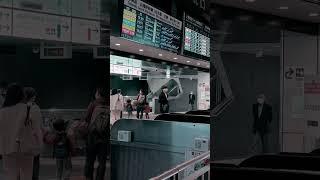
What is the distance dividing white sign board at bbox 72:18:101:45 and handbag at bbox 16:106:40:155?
0.28m

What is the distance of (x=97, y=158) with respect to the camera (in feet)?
4.75

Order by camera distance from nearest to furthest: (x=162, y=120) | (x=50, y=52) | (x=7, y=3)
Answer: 1. (x=7, y=3)
2. (x=50, y=52)
3. (x=162, y=120)

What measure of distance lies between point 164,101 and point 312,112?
702 centimetres

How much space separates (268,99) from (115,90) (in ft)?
25.2

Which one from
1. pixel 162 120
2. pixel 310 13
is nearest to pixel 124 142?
pixel 162 120

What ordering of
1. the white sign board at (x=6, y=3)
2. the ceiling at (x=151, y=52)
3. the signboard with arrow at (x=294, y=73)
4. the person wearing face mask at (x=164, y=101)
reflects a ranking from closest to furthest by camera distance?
the white sign board at (x=6, y=3), the ceiling at (x=151, y=52), the person wearing face mask at (x=164, y=101), the signboard with arrow at (x=294, y=73)

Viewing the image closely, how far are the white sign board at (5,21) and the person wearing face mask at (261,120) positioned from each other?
7.68 m

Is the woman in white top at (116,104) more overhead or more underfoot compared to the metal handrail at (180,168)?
more overhead

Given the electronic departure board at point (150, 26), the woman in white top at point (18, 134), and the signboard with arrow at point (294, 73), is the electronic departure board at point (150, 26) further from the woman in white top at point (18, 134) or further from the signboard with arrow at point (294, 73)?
the signboard with arrow at point (294, 73)

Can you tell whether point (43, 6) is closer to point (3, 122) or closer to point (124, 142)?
point (3, 122)

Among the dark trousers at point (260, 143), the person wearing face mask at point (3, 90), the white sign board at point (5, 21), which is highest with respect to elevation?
the white sign board at point (5, 21)

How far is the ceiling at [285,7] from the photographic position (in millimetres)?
7219

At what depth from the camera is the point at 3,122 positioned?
3.72 ft

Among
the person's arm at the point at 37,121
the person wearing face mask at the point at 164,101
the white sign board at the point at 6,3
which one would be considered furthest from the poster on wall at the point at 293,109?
the white sign board at the point at 6,3
